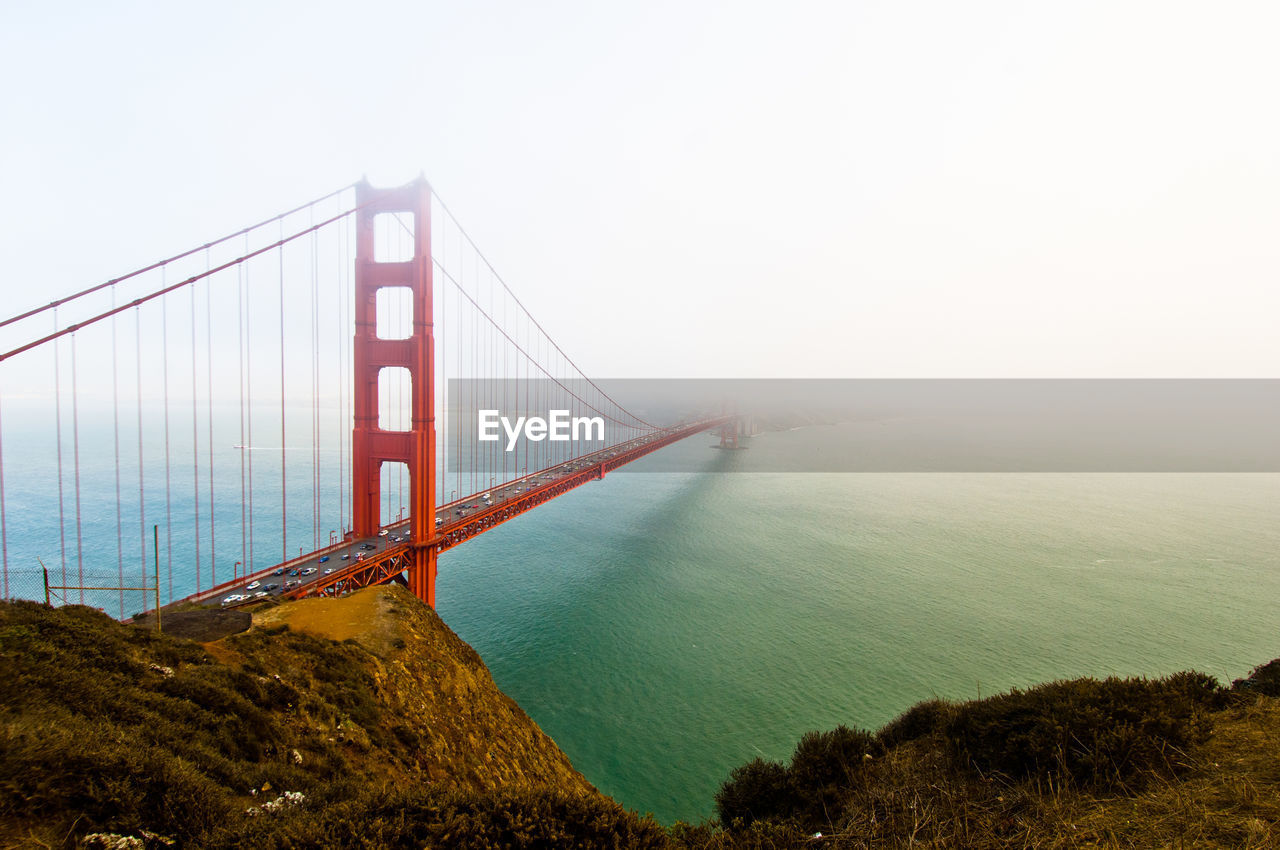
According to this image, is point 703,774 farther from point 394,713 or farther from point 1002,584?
point 1002,584

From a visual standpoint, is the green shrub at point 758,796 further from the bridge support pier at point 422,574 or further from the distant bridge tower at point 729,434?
the distant bridge tower at point 729,434

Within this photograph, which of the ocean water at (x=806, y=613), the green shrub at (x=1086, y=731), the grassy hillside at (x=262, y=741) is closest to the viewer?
the grassy hillside at (x=262, y=741)

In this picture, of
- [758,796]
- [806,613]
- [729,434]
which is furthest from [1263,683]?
[729,434]

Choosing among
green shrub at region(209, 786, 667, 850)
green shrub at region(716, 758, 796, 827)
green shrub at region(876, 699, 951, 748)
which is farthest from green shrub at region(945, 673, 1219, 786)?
green shrub at region(209, 786, 667, 850)

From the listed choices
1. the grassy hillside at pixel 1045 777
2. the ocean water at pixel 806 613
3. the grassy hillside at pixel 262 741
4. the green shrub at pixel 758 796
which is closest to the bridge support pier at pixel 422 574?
the ocean water at pixel 806 613

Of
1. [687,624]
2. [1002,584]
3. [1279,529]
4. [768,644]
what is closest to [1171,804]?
[768,644]

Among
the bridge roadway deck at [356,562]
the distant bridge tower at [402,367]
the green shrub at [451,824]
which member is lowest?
the bridge roadway deck at [356,562]
